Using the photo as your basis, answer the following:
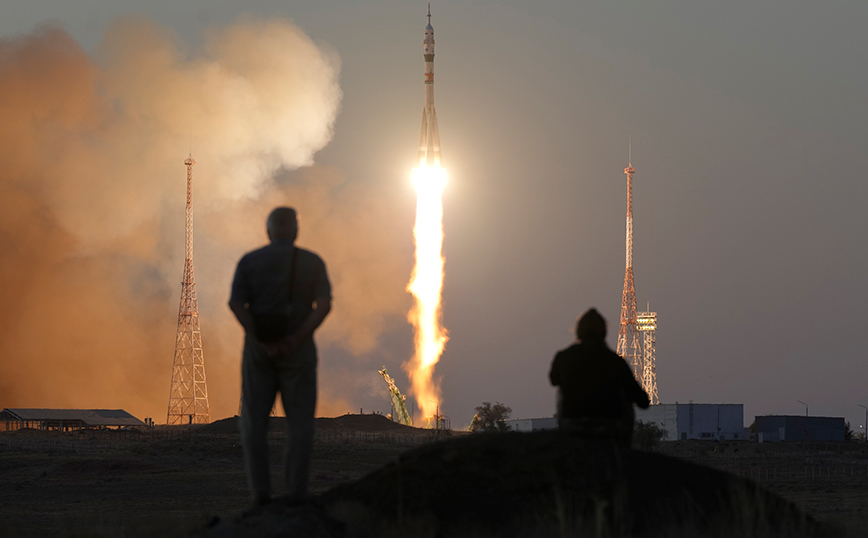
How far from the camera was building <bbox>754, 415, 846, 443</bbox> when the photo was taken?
10150cm

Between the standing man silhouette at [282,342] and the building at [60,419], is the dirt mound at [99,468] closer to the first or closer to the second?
the standing man silhouette at [282,342]

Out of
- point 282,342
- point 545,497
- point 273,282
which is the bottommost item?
point 545,497

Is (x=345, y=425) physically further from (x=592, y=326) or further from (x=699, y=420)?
(x=592, y=326)

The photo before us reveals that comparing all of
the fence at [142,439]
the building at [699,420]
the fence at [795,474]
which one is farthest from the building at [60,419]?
the fence at [795,474]

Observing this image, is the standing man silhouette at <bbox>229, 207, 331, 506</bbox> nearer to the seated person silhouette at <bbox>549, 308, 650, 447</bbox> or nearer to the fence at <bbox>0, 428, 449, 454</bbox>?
the seated person silhouette at <bbox>549, 308, 650, 447</bbox>

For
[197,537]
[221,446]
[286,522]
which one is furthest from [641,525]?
[221,446]

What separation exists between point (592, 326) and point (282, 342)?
306cm

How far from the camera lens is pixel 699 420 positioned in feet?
312

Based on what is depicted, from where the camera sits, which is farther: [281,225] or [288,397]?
[281,225]

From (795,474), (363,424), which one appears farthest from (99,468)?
(363,424)

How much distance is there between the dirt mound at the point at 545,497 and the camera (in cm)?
937

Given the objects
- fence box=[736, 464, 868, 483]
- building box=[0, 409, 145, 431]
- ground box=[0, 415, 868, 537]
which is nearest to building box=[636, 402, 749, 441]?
ground box=[0, 415, 868, 537]

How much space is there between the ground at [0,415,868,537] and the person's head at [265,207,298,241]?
2426mm

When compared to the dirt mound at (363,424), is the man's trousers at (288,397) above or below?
above
